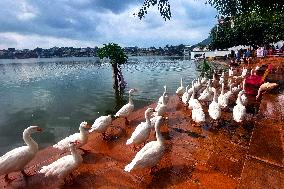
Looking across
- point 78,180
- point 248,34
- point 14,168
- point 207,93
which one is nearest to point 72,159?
point 78,180

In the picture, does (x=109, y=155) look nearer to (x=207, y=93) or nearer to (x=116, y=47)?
(x=207, y=93)

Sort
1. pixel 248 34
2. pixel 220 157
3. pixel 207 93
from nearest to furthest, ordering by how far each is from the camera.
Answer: pixel 220 157, pixel 207 93, pixel 248 34

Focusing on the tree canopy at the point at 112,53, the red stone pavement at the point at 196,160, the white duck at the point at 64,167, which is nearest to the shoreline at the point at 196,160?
the red stone pavement at the point at 196,160

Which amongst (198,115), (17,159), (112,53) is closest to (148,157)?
(17,159)

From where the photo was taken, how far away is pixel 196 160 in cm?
663

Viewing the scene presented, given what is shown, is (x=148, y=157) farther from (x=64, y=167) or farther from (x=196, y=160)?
(x=64, y=167)

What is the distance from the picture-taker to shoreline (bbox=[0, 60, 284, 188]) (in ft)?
17.4

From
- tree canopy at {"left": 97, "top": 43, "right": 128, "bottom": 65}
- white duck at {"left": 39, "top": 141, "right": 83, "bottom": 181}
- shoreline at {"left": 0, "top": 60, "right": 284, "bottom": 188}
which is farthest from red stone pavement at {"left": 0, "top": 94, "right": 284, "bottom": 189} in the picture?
Result: tree canopy at {"left": 97, "top": 43, "right": 128, "bottom": 65}

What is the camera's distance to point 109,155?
24.5 feet

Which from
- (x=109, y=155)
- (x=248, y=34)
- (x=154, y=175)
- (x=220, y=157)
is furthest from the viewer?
(x=248, y=34)

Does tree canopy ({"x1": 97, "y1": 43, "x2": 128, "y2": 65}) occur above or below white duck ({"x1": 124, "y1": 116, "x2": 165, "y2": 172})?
above

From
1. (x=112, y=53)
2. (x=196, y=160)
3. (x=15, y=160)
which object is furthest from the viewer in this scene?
(x=112, y=53)

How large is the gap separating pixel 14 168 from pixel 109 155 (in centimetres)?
238

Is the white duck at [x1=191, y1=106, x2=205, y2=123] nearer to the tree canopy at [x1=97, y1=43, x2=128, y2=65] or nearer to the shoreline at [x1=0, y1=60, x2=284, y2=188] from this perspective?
the shoreline at [x1=0, y1=60, x2=284, y2=188]
